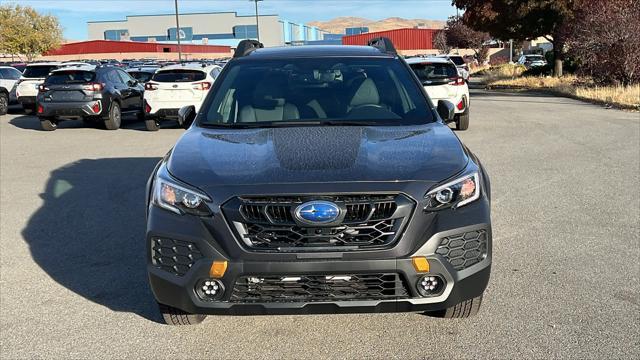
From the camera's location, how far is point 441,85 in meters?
13.1

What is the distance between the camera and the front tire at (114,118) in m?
15.2

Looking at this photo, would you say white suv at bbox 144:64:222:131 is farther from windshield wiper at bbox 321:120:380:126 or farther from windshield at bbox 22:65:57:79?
windshield wiper at bbox 321:120:380:126

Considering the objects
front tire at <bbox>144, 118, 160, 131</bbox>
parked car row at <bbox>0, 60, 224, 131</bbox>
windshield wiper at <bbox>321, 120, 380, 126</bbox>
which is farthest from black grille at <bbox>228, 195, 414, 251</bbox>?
front tire at <bbox>144, 118, 160, 131</bbox>

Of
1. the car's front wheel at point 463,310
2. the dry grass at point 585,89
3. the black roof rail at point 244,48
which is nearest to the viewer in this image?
the car's front wheel at point 463,310

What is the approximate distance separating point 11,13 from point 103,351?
55702 millimetres

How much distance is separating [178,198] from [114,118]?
43.0ft

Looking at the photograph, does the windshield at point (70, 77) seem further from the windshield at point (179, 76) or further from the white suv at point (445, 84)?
the white suv at point (445, 84)

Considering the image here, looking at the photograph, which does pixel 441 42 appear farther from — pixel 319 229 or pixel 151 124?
pixel 319 229

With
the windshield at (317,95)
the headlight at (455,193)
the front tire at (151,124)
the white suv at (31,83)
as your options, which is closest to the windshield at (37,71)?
the white suv at (31,83)

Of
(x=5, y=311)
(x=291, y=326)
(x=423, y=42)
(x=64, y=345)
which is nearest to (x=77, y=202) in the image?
(x=5, y=311)

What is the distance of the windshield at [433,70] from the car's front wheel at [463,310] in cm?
1015

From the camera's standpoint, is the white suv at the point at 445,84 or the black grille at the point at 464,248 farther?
the white suv at the point at 445,84

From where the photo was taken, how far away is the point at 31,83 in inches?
742

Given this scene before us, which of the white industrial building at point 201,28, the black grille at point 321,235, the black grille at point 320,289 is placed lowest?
the black grille at point 320,289
